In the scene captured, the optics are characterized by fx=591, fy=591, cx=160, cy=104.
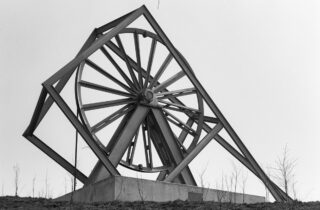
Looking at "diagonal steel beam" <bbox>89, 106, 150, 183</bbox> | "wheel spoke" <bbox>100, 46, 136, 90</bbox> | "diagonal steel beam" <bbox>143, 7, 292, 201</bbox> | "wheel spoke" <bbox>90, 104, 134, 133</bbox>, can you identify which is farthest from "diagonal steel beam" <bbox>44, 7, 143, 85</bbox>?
"diagonal steel beam" <bbox>89, 106, 150, 183</bbox>

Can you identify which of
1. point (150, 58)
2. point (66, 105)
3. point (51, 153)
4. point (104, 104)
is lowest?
point (51, 153)

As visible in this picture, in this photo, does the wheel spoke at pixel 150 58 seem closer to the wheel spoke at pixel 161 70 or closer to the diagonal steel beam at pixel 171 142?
the wheel spoke at pixel 161 70

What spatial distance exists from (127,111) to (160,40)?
2983 mm

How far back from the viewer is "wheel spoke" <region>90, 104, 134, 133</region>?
21156mm

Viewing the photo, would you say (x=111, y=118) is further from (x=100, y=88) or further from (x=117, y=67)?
(x=117, y=67)

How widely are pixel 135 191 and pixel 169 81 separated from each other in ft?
19.5

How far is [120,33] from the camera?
21641 mm

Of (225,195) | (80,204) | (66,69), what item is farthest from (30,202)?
(225,195)

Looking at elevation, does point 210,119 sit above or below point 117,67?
below

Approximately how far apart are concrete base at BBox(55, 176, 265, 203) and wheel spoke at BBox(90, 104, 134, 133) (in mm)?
2468

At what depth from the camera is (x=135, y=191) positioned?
736 inches

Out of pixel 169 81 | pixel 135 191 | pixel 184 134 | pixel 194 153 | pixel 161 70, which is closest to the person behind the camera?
pixel 135 191

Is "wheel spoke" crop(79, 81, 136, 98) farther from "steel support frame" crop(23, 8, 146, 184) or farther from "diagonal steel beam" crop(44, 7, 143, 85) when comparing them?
"diagonal steel beam" crop(44, 7, 143, 85)

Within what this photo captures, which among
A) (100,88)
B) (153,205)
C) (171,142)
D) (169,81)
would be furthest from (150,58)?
(153,205)
